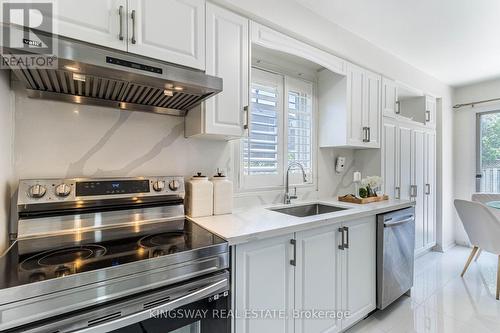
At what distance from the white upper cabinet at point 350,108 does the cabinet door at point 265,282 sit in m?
1.39

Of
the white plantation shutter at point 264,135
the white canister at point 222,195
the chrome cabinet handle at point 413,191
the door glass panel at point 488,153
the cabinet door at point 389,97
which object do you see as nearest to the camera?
the white canister at point 222,195

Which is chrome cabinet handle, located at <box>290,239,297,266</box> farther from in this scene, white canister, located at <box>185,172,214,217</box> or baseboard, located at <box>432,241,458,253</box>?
baseboard, located at <box>432,241,458,253</box>

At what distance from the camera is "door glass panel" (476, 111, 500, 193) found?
3701 mm

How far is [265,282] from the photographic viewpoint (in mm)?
1334

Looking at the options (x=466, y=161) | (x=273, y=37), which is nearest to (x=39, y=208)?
(x=273, y=37)

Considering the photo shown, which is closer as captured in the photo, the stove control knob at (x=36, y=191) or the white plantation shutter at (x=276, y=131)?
the stove control knob at (x=36, y=191)

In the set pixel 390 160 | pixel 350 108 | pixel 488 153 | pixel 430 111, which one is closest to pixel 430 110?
pixel 430 111

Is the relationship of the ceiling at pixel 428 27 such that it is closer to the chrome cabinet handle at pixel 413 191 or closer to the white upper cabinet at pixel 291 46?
the white upper cabinet at pixel 291 46

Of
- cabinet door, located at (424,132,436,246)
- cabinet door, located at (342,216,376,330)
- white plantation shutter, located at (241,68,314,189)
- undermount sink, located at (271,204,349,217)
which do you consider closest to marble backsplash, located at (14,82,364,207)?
white plantation shutter, located at (241,68,314,189)

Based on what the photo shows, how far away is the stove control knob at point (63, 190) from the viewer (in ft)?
4.01

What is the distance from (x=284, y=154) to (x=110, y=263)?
5.56 ft

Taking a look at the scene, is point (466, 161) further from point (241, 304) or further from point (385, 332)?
point (241, 304)

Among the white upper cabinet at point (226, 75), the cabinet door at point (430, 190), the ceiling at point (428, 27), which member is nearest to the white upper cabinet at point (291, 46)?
the white upper cabinet at point (226, 75)

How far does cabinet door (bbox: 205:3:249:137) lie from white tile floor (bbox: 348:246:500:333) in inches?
71.5
